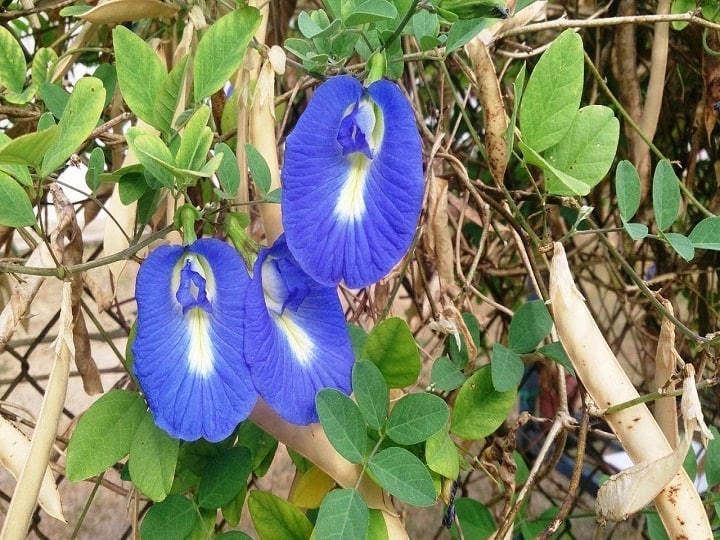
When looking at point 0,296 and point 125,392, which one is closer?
point 125,392

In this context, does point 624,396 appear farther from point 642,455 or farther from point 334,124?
point 334,124

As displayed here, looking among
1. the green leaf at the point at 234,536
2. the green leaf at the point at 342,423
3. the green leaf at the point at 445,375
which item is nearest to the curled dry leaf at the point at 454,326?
the green leaf at the point at 445,375

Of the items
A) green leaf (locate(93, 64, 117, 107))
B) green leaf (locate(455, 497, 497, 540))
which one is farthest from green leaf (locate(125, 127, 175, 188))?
green leaf (locate(455, 497, 497, 540))

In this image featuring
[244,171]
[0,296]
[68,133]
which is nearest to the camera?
[68,133]

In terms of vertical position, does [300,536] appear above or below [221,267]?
below

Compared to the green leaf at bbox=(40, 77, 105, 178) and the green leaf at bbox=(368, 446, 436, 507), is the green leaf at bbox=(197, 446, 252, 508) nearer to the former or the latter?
the green leaf at bbox=(368, 446, 436, 507)

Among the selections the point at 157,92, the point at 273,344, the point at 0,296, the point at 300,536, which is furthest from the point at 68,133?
the point at 0,296

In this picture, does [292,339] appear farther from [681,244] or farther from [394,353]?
[681,244]
